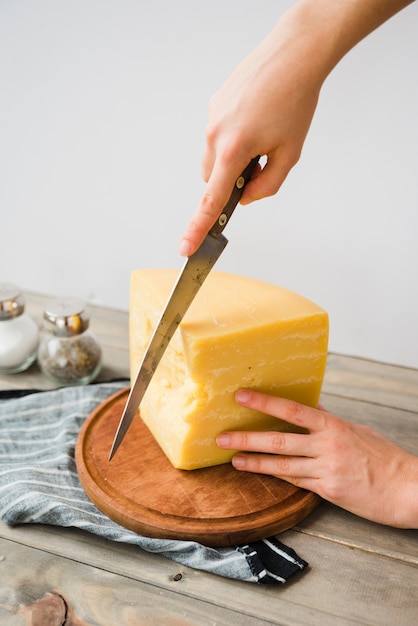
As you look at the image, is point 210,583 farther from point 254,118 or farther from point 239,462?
point 254,118

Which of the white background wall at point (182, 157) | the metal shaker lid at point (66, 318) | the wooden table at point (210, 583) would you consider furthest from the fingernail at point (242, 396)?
the white background wall at point (182, 157)

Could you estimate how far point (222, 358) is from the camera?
126 centimetres

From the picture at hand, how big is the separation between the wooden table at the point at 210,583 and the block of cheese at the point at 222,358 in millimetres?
234

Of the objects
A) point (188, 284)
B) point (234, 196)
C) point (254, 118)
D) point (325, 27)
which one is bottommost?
point (188, 284)

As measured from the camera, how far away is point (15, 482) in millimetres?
1307

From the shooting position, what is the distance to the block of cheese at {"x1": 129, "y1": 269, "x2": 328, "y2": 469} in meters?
1.26

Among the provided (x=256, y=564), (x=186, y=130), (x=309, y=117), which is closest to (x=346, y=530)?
(x=256, y=564)

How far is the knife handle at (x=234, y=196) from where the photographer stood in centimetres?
116

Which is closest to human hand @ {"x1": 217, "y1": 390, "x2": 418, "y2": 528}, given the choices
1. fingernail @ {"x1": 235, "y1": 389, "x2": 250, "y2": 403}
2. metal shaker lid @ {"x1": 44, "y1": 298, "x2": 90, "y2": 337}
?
fingernail @ {"x1": 235, "y1": 389, "x2": 250, "y2": 403}

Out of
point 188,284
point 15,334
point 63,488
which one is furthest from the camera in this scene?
point 15,334

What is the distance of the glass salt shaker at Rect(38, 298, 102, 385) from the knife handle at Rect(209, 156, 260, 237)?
57cm

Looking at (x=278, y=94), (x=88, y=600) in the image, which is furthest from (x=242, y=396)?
(x=278, y=94)

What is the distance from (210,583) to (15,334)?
0.88 metres

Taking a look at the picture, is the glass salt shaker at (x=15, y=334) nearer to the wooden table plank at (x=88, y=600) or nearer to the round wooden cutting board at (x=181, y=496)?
the round wooden cutting board at (x=181, y=496)
